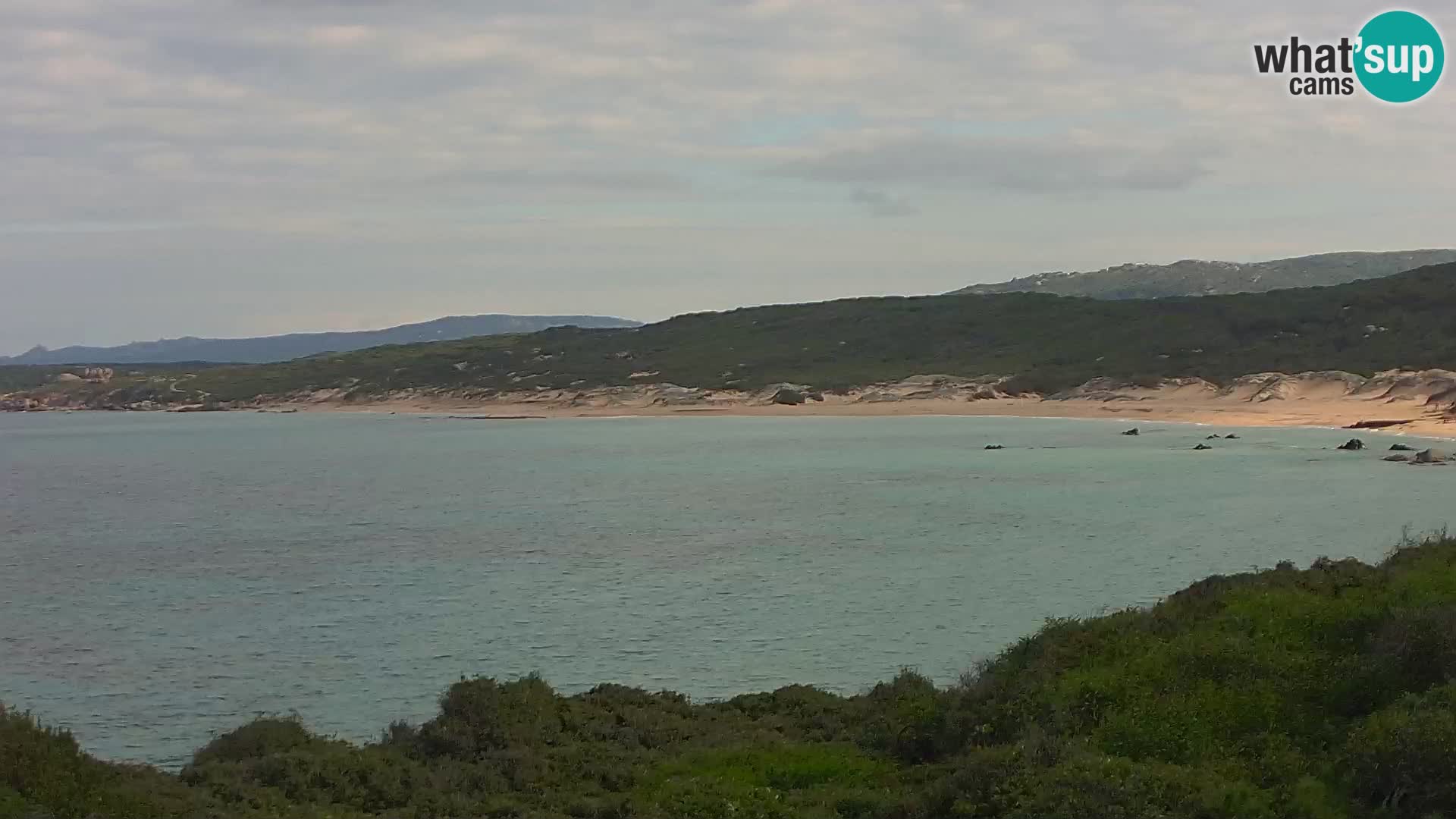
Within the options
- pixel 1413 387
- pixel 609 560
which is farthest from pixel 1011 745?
pixel 1413 387

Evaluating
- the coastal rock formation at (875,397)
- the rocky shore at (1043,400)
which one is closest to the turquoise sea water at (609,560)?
the rocky shore at (1043,400)

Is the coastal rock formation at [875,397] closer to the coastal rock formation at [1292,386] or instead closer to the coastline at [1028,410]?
the coastline at [1028,410]

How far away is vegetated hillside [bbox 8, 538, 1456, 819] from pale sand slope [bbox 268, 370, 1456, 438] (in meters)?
71.6

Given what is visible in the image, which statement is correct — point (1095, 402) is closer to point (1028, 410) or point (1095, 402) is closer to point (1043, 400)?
point (1028, 410)

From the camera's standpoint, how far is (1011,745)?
1603 cm

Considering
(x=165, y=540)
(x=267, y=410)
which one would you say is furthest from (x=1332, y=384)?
(x=267, y=410)

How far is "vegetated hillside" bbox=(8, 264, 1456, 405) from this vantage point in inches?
4656

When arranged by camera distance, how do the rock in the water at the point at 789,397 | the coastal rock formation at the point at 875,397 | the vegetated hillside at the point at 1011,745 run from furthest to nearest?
the rock in the water at the point at 789,397 → the coastal rock formation at the point at 875,397 → the vegetated hillside at the point at 1011,745

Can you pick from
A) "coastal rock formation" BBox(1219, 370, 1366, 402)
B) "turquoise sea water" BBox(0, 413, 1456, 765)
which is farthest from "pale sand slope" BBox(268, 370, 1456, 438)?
"turquoise sea water" BBox(0, 413, 1456, 765)

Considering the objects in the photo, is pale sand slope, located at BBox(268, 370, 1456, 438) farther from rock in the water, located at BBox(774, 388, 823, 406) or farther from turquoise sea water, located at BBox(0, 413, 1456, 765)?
turquoise sea water, located at BBox(0, 413, 1456, 765)

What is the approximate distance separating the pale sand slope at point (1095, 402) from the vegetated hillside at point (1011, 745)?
2821 inches

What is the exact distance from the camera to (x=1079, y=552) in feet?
150

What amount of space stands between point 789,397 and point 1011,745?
126 meters

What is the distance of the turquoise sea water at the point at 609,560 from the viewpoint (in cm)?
2966
